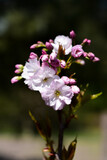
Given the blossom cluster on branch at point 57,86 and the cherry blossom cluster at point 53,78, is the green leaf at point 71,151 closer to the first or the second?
the blossom cluster on branch at point 57,86

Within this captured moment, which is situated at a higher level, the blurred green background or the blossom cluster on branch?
the blurred green background

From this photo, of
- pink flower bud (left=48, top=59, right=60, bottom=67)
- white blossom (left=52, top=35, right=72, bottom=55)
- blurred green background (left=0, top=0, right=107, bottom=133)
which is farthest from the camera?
blurred green background (left=0, top=0, right=107, bottom=133)

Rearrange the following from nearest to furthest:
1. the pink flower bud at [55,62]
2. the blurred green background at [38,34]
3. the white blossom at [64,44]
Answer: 1. the pink flower bud at [55,62]
2. the white blossom at [64,44]
3. the blurred green background at [38,34]

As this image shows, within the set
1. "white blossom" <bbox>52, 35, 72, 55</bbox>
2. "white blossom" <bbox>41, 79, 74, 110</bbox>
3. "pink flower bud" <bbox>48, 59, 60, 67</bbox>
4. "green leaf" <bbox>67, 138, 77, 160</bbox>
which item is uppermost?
"white blossom" <bbox>52, 35, 72, 55</bbox>

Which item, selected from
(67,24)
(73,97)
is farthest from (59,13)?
(73,97)

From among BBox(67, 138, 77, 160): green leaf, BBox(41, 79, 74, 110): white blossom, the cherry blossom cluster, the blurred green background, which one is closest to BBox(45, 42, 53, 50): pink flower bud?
the cherry blossom cluster

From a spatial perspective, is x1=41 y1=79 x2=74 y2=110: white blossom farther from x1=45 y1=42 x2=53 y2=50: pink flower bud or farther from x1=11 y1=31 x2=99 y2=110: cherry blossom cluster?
x1=45 y1=42 x2=53 y2=50: pink flower bud

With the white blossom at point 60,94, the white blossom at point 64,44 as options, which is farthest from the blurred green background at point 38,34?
the white blossom at point 60,94

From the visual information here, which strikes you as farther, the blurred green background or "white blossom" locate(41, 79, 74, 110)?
the blurred green background
